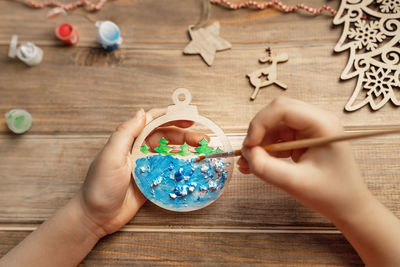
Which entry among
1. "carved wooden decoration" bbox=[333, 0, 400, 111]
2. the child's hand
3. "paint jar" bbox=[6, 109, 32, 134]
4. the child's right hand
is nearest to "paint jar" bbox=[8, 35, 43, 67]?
"paint jar" bbox=[6, 109, 32, 134]

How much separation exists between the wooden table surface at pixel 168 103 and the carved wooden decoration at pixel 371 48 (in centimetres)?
3

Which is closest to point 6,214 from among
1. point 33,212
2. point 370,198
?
point 33,212

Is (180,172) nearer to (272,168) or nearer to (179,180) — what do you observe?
(179,180)

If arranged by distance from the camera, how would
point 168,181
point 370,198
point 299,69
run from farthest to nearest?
point 299,69, point 168,181, point 370,198

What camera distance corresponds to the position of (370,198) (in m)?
0.62

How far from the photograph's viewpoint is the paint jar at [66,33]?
35.4 inches

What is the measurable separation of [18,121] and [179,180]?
487 millimetres

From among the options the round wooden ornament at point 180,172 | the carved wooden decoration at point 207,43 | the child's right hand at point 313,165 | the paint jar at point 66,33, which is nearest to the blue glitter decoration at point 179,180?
the round wooden ornament at point 180,172

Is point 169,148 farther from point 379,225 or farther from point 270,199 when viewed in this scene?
point 379,225

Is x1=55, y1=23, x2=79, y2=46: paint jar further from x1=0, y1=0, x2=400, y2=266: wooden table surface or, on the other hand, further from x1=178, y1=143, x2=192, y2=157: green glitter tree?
x1=178, y1=143, x2=192, y2=157: green glitter tree

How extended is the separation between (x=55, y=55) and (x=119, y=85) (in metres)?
0.23

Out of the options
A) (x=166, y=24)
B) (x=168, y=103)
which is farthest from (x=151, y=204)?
(x=166, y=24)

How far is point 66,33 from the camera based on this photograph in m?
0.90

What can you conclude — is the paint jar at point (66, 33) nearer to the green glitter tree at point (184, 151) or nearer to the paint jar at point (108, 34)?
the paint jar at point (108, 34)
